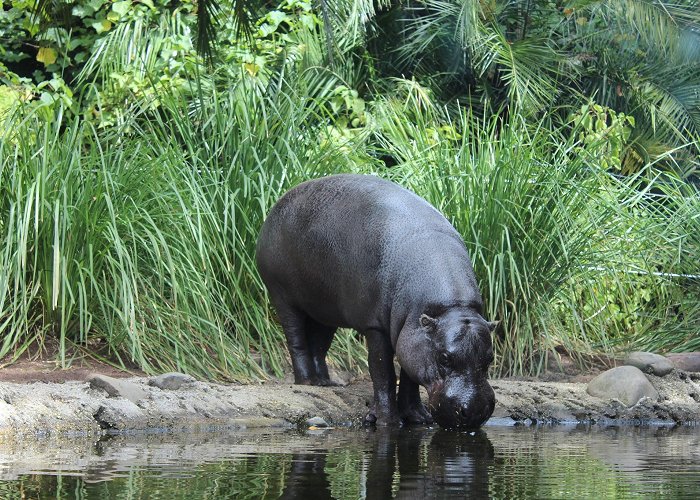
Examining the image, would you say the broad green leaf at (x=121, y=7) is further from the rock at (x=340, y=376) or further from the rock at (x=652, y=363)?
the rock at (x=652, y=363)

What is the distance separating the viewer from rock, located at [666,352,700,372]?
301 inches

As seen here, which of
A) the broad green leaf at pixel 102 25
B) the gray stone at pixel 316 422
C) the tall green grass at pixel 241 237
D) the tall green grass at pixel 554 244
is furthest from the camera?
the broad green leaf at pixel 102 25

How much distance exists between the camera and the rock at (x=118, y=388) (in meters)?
5.62

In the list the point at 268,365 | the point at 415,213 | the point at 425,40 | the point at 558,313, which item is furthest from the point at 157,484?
the point at 425,40

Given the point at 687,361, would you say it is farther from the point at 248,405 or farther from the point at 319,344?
the point at 248,405

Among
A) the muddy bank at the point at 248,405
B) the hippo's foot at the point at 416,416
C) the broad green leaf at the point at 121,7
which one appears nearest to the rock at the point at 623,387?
the muddy bank at the point at 248,405

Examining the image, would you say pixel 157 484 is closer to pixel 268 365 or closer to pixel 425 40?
pixel 268 365

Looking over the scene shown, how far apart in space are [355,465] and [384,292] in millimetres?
1627

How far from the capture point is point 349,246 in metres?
6.05

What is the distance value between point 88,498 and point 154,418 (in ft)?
7.17

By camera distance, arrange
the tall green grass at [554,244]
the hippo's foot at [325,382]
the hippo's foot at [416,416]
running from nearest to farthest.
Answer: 1. the hippo's foot at [416,416]
2. the hippo's foot at [325,382]
3. the tall green grass at [554,244]

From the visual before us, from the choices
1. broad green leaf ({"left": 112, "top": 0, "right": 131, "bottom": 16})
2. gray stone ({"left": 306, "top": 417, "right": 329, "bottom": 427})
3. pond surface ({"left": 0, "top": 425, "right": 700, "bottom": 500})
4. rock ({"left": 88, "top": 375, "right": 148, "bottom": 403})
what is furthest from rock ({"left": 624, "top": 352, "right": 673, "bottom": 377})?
broad green leaf ({"left": 112, "top": 0, "right": 131, "bottom": 16})

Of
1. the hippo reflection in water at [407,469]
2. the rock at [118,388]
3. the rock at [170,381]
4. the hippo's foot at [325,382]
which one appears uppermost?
the hippo's foot at [325,382]

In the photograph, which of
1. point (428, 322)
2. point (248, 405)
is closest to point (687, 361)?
point (428, 322)
